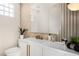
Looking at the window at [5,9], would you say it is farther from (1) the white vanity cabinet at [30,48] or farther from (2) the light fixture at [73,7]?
(2) the light fixture at [73,7]

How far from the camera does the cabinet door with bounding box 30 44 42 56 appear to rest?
46.3 inches

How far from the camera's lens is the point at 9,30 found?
120 centimetres

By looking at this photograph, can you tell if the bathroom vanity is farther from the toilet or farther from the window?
the window

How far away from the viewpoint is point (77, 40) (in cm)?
111

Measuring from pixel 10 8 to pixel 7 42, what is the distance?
394 mm

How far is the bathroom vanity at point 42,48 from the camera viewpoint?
3.63 feet

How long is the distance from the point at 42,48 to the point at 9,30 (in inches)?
16.9

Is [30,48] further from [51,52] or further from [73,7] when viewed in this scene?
[73,7]

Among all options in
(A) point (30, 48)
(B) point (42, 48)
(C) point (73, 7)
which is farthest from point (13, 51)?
(C) point (73, 7)

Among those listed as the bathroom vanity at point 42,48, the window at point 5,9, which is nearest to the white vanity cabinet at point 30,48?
the bathroom vanity at point 42,48

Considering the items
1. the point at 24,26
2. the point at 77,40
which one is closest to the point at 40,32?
the point at 24,26

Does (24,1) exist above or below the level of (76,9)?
above

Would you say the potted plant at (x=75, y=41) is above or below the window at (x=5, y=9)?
below

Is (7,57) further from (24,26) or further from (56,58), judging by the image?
(56,58)
